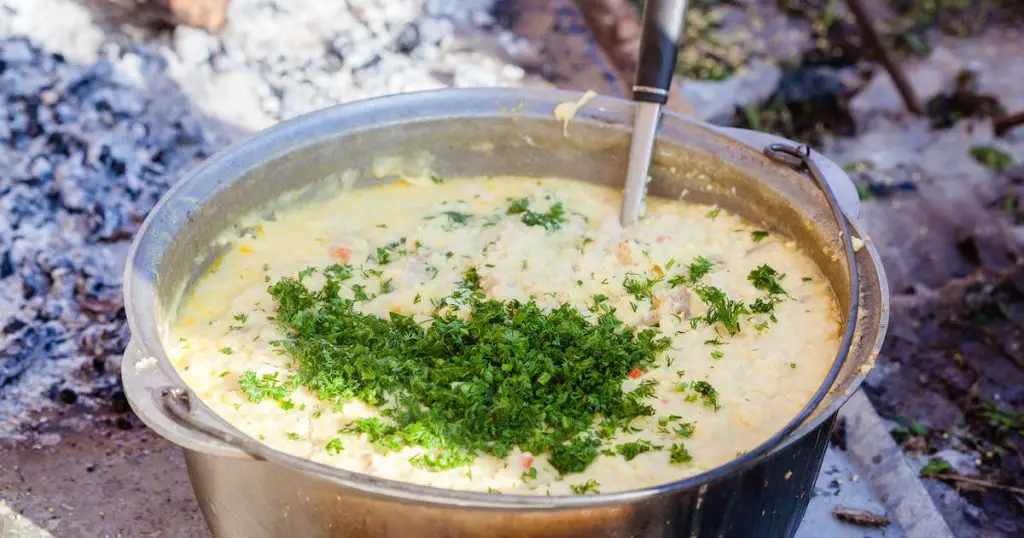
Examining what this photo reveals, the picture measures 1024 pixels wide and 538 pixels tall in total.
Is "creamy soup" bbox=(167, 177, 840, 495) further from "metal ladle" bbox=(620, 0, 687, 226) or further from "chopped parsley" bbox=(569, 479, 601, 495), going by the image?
"metal ladle" bbox=(620, 0, 687, 226)

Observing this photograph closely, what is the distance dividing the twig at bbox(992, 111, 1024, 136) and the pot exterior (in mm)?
3876

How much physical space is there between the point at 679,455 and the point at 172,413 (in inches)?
44.8

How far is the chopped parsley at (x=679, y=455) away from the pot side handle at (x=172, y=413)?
0.95m

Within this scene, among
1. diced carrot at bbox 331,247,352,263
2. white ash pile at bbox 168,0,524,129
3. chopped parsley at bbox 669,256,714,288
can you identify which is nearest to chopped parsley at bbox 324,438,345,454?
diced carrot at bbox 331,247,352,263

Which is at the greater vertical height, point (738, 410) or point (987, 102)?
point (738, 410)

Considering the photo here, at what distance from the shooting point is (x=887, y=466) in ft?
10.3

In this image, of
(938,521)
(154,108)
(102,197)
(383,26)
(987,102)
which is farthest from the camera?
(987,102)

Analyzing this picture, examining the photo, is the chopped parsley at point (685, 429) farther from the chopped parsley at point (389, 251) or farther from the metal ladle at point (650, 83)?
the chopped parsley at point (389, 251)

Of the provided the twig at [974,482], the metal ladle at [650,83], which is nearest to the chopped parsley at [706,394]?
the metal ladle at [650,83]

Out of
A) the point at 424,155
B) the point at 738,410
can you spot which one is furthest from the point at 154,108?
the point at 738,410

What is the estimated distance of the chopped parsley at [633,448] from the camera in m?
2.20

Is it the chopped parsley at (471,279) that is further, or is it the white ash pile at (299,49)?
the white ash pile at (299,49)

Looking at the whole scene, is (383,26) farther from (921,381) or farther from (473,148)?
(921,381)

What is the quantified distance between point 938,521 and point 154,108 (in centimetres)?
355
